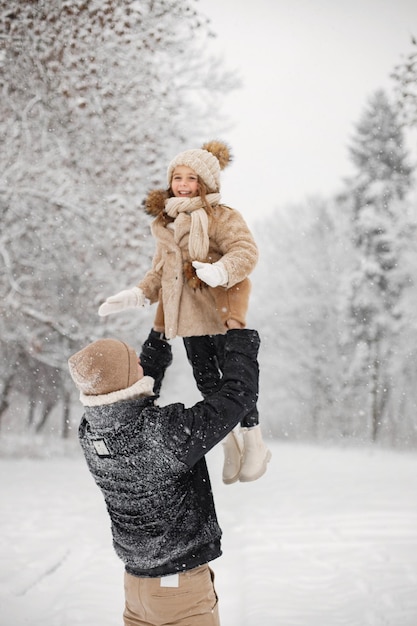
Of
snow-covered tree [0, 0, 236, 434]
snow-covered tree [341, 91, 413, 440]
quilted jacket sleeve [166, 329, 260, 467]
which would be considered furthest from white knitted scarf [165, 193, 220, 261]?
snow-covered tree [341, 91, 413, 440]

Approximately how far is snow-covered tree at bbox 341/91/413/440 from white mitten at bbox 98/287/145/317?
1565cm

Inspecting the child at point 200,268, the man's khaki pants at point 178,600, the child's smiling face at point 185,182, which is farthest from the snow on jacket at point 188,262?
the man's khaki pants at point 178,600

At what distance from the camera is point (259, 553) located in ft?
24.4

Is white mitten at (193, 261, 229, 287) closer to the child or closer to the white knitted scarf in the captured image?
the child

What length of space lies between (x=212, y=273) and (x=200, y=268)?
0.20 ft

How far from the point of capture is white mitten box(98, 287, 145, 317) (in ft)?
8.70

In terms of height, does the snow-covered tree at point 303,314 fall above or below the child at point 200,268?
below

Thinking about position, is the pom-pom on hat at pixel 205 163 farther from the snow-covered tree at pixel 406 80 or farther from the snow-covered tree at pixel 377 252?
the snow-covered tree at pixel 377 252

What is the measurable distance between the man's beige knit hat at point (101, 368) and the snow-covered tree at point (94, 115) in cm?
729

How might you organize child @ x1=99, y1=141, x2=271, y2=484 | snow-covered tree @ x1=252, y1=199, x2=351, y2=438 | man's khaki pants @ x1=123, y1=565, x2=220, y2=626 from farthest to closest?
snow-covered tree @ x1=252, y1=199, x2=351, y2=438, child @ x1=99, y1=141, x2=271, y2=484, man's khaki pants @ x1=123, y1=565, x2=220, y2=626

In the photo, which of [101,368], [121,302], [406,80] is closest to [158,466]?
[101,368]

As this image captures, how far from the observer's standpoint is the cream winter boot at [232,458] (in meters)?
2.79

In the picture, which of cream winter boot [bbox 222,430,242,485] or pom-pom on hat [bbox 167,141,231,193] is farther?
cream winter boot [bbox 222,430,242,485]

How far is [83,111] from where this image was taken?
9.62 meters
